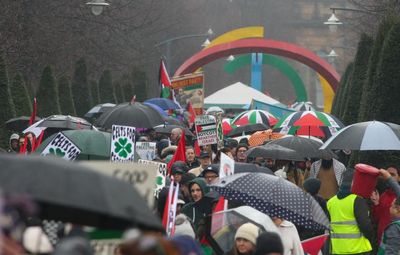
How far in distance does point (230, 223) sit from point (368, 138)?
214 inches

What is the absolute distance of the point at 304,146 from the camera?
18203 mm

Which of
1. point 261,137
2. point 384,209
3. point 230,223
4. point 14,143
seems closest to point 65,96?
point 261,137

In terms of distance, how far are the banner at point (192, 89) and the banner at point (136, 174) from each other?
91.5ft

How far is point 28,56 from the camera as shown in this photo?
3459 centimetres

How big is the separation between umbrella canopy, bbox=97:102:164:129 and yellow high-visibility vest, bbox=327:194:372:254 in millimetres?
8286

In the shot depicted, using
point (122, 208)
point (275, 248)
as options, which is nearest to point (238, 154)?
point (275, 248)

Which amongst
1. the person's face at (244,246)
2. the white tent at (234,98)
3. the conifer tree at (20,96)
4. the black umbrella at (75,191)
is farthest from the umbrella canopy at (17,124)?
the white tent at (234,98)

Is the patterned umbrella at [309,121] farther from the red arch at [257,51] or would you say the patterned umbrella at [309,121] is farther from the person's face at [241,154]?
the red arch at [257,51]

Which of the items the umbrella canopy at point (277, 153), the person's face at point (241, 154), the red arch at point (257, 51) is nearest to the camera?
the umbrella canopy at point (277, 153)

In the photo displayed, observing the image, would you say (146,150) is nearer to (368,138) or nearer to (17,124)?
(17,124)

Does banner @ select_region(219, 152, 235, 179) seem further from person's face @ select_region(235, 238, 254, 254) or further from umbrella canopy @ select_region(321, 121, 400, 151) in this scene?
person's face @ select_region(235, 238, 254, 254)

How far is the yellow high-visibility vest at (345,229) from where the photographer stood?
12617 mm

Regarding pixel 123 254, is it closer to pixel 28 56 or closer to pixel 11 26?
pixel 11 26

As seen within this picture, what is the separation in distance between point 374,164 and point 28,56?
1956cm
